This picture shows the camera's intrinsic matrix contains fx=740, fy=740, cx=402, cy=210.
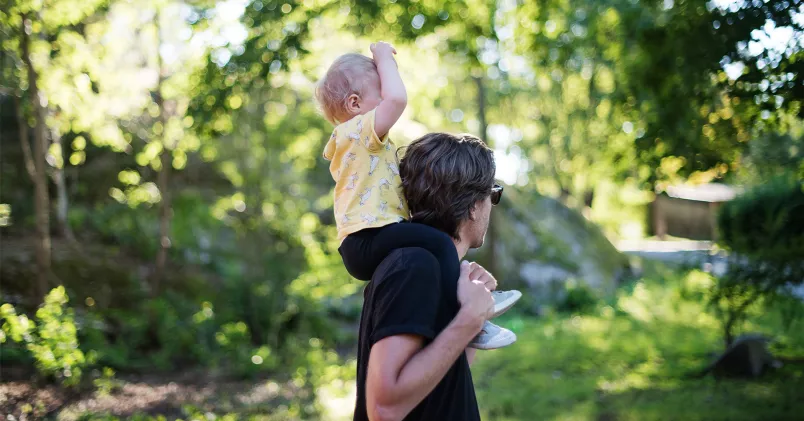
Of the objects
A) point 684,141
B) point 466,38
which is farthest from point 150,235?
point 684,141

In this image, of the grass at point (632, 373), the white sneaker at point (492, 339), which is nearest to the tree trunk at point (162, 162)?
the grass at point (632, 373)

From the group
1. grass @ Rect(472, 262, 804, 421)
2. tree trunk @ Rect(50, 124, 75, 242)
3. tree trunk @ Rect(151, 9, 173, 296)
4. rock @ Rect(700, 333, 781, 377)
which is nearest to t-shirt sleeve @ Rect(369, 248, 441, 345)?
grass @ Rect(472, 262, 804, 421)

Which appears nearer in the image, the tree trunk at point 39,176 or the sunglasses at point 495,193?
the sunglasses at point 495,193

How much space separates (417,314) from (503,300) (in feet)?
1.28

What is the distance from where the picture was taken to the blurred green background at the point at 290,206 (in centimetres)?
546

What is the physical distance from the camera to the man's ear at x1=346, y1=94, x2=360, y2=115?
2.09m

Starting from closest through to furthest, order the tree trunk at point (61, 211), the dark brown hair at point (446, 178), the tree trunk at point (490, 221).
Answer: the dark brown hair at point (446, 178) → the tree trunk at point (61, 211) → the tree trunk at point (490, 221)

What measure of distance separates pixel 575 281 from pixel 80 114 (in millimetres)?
10189

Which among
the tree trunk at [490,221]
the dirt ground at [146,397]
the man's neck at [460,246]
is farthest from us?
the tree trunk at [490,221]

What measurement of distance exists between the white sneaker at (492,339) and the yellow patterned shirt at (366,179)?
15.1 inches

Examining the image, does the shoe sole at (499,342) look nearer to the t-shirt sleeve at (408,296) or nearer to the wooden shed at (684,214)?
the t-shirt sleeve at (408,296)

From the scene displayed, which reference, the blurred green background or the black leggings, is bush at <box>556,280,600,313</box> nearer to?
the blurred green background

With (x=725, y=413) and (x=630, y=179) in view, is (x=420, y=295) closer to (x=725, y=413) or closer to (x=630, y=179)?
(x=725, y=413)

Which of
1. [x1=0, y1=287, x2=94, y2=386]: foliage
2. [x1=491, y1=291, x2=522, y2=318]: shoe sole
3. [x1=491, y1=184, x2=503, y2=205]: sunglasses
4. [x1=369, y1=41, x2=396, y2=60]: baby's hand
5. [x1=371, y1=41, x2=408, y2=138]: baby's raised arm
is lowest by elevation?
[x1=0, y1=287, x2=94, y2=386]: foliage
